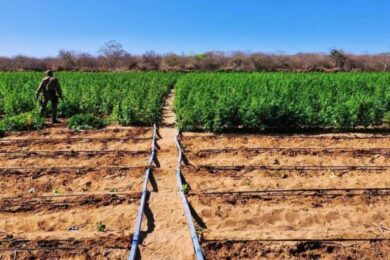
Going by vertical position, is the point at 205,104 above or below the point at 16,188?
above

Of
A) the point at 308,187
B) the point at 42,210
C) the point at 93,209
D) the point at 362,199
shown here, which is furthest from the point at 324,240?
the point at 42,210

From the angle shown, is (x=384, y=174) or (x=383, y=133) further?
(x=383, y=133)

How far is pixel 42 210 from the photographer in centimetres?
651

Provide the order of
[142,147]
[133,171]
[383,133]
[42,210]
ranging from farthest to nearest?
1. [383,133]
2. [142,147]
3. [133,171]
4. [42,210]

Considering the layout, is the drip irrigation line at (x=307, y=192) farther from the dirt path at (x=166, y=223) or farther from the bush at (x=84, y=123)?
the bush at (x=84, y=123)

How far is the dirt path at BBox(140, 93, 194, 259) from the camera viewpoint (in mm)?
5062

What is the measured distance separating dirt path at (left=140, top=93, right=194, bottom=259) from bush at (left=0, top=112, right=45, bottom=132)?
5982mm

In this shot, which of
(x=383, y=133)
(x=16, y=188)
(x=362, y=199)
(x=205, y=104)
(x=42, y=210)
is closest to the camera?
(x=42, y=210)

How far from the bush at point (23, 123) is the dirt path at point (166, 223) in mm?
5982

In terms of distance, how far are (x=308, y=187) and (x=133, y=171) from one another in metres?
3.31

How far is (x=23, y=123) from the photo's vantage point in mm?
13148

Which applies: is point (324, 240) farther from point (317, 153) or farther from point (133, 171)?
point (317, 153)

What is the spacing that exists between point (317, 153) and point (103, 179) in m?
4.88

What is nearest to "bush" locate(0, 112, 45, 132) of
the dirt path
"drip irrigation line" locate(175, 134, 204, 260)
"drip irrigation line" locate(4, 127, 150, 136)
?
"drip irrigation line" locate(4, 127, 150, 136)
